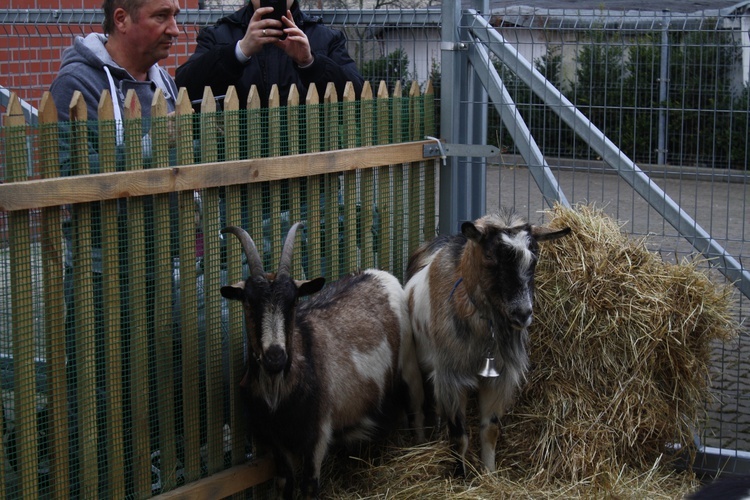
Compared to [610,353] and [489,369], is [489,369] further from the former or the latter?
[610,353]

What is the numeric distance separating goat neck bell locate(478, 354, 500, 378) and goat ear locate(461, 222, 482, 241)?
686 mm

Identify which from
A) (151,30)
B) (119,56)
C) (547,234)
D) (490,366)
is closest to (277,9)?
(151,30)

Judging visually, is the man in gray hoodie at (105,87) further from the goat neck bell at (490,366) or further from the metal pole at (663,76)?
the metal pole at (663,76)

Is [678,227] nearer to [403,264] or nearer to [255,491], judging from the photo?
[403,264]

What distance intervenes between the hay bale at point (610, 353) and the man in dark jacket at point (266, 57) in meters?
1.67

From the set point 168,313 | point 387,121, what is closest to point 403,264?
point 387,121

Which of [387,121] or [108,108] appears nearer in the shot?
[108,108]

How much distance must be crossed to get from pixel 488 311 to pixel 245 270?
1.29 meters

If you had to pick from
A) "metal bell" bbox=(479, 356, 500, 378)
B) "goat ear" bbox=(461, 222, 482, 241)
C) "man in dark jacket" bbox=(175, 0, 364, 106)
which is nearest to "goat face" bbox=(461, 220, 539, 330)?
"goat ear" bbox=(461, 222, 482, 241)

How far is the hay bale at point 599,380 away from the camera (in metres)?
5.37

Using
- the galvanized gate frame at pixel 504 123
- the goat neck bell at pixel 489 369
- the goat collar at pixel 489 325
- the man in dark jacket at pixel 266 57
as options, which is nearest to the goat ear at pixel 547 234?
the goat collar at pixel 489 325

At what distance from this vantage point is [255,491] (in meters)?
5.08

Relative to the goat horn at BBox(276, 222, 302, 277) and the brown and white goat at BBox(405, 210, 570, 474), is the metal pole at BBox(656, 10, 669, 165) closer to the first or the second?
the brown and white goat at BBox(405, 210, 570, 474)

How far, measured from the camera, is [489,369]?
5.11 meters
